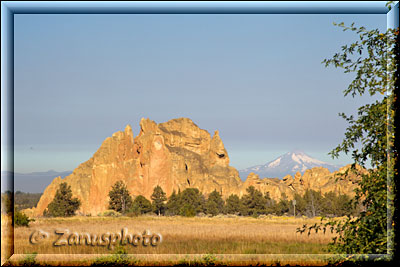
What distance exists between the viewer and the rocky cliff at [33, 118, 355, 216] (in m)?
75.7

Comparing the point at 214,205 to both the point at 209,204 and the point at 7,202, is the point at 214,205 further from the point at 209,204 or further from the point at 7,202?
the point at 7,202

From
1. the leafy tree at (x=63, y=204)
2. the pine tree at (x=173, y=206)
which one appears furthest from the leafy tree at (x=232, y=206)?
the leafy tree at (x=63, y=204)

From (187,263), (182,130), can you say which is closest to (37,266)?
(187,263)

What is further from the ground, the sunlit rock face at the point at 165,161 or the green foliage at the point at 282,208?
the sunlit rock face at the point at 165,161

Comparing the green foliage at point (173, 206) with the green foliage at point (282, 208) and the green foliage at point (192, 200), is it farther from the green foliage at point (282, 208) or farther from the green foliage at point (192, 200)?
the green foliage at point (282, 208)

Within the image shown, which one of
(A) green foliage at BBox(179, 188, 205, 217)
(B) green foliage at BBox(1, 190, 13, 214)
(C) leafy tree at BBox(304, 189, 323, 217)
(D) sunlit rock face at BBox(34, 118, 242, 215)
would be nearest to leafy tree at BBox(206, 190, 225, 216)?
(A) green foliage at BBox(179, 188, 205, 217)

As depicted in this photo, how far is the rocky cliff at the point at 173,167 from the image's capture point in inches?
2980

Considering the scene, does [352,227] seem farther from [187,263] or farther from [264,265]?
[187,263]

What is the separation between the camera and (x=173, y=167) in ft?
334

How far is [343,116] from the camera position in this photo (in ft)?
25.5

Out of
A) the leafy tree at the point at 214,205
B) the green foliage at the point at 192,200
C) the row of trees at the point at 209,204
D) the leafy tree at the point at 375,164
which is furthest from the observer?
the leafy tree at the point at 214,205

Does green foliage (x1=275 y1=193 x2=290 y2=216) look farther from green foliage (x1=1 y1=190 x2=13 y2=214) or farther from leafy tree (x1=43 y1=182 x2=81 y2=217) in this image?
green foliage (x1=1 y1=190 x2=13 y2=214)

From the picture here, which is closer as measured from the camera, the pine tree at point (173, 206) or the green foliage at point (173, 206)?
the green foliage at point (173, 206)

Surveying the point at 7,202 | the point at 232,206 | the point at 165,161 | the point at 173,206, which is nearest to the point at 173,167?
the point at 165,161
